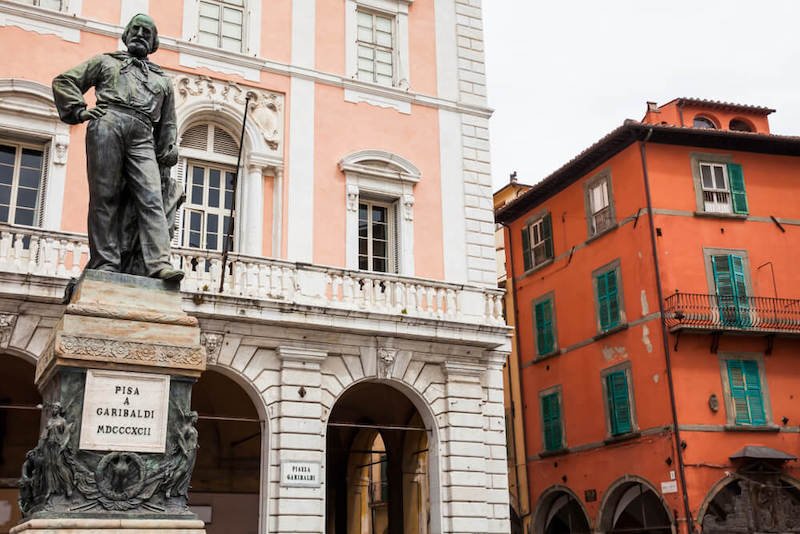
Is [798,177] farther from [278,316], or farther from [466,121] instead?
[278,316]

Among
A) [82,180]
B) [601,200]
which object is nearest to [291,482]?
[82,180]

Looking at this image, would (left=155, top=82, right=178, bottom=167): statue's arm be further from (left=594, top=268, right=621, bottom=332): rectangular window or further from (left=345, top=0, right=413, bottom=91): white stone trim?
(left=594, top=268, right=621, bottom=332): rectangular window

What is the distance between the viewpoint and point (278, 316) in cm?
1580

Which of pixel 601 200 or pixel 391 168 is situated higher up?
pixel 601 200

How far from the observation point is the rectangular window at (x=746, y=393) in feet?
71.4

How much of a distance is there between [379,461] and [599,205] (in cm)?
940

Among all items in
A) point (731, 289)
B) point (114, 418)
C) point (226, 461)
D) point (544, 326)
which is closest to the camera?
point (114, 418)

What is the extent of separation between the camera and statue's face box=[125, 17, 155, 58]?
7629mm

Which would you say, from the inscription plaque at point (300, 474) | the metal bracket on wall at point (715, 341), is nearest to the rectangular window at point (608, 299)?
the metal bracket on wall at point (715, 341)

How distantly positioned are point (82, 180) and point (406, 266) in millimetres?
5963

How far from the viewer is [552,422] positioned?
2636cm

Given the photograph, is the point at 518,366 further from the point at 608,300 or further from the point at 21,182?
the point at 21,182

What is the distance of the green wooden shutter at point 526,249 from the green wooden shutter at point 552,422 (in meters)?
4.15

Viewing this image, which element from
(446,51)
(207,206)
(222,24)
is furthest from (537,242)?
(207,206)
